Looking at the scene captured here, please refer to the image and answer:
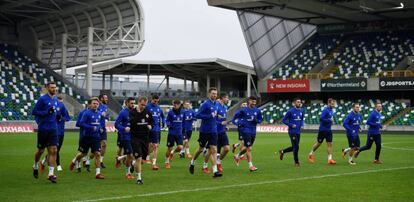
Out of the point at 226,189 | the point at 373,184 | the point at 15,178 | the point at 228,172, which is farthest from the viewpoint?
the point at 228,172

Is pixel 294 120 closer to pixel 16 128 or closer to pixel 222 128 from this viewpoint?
pixel 222 128

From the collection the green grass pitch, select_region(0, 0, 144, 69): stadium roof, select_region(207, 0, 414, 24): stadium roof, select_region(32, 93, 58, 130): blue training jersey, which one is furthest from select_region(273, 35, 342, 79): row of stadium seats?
select_region(32, 93, 58, 130): blue training jersey

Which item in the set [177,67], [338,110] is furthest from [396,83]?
[177,67]

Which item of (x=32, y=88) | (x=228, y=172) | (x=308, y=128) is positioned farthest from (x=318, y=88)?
(x=228, y=172)

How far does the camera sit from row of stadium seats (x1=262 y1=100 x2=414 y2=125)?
2441 inches

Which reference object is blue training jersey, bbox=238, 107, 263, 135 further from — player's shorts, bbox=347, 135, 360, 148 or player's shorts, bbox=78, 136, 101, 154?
player's shorts, bbox=78, 136, 101, 154

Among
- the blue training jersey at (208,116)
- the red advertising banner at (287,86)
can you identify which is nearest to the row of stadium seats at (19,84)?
the red advertising banner at (287,86)

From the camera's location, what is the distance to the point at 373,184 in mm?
15742

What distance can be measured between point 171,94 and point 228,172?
198 feet

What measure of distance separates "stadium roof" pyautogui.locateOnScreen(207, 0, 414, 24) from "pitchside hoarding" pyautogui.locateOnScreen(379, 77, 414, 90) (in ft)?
20.5

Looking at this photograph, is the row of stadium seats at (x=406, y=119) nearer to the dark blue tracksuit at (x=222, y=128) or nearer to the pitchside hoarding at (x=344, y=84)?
the pitchside hoarding at (x=344, y=84)

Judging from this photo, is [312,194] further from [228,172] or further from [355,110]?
[355,110]

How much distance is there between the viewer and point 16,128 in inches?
2034

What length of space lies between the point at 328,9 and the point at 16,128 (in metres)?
29.6
